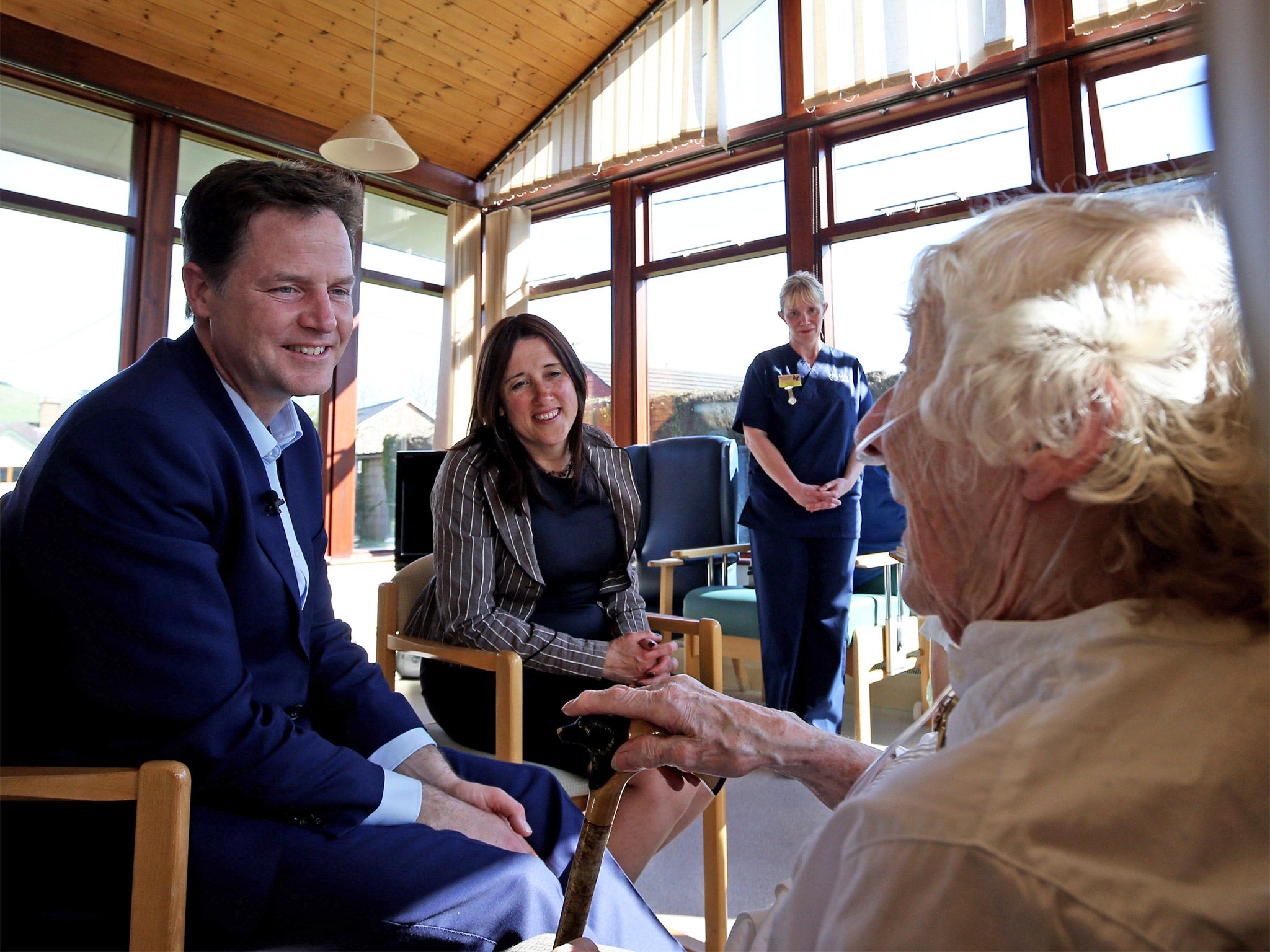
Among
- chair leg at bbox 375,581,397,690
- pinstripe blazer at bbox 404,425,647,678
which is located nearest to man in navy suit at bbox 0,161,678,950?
pinstripe blazer at bbox 404,425,647,678

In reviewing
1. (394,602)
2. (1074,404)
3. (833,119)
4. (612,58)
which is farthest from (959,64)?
(1074,404)

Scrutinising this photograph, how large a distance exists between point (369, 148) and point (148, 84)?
1.73 m

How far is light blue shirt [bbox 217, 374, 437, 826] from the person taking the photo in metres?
1.00

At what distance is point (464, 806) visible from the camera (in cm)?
107

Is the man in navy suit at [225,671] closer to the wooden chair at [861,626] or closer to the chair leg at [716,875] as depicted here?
the chair leg at [716,875]

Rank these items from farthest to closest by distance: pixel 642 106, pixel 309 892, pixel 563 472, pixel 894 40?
pixel 642 106 < pixel 894 40 < pixel 563 472 < pixel 309 892

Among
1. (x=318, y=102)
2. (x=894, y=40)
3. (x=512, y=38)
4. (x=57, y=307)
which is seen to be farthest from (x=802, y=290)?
(x=57, y=307)

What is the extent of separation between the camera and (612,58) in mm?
5285

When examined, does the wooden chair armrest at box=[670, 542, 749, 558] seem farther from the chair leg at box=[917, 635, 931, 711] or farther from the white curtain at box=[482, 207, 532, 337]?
the white curtain at box=[482, 207, 532, 337]

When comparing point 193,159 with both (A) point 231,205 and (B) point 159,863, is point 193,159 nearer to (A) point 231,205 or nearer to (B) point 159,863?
(A) point 231,205

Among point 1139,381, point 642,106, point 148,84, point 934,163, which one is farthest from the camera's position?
point 642,106

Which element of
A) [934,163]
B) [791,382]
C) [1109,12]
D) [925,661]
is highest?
[1109,12]

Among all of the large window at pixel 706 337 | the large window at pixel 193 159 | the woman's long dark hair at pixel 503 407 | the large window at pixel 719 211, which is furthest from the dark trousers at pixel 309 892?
the large window at pixel 193 159

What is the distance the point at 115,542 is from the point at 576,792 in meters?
0.87
